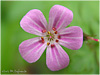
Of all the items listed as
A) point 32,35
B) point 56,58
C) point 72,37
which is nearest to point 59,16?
point 72,37

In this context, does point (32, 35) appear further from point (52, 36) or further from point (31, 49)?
point (31, 49)

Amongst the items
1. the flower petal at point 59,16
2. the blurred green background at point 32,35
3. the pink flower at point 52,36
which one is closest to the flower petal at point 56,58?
the pink flower at point 52,36

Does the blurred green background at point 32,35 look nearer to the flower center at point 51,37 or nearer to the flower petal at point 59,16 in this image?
the flower center at point 51,37

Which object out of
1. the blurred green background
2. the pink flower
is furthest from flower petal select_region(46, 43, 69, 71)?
the blurred green background

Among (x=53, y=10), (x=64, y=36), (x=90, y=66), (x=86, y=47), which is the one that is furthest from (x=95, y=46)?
(x=53, y=10)

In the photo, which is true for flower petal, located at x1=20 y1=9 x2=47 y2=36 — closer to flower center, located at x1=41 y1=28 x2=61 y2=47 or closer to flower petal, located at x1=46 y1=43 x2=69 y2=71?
flower center, located at x1=41 y1=28 x2=61 y2=47
